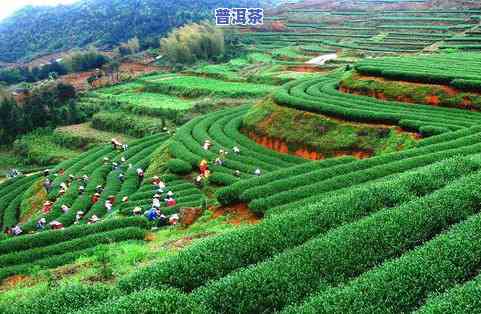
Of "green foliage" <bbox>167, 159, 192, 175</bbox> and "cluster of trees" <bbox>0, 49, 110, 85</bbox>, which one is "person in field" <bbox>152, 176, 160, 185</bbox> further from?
"cluster of trees" <bbox>0, 49, 110, 85</bbox>

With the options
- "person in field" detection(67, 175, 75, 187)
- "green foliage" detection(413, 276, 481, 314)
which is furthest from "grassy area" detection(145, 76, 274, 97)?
"green foliage" detection(413, 276, 481, 314)

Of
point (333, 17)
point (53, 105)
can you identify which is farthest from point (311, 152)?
point (333, 17)

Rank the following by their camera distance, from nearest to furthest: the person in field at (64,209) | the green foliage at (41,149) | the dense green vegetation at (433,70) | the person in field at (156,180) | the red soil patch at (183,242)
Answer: the red soil patch at (183,242), the person in field at (64,209), the person in field at (156,180), the dense green vegetation at (433,70), the green foliage at (41,149)

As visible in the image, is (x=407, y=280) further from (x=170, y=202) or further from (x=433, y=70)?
(x=433, y=70)

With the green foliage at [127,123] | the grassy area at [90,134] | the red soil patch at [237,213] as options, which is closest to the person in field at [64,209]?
the red soil patch at [237,213]

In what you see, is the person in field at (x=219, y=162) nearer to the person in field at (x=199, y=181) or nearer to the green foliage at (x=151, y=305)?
the person in field at (x=199, y=181)

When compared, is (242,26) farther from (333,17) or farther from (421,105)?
(421,105)
